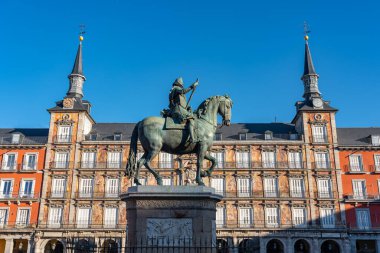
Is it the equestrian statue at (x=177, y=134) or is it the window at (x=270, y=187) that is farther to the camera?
the window at (x=270, y=187)

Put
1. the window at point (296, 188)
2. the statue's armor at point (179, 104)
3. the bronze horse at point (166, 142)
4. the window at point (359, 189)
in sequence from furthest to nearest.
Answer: the window at point (296, 188), the window at point (359, 189), the statue's armor at point (179, 104), the bronze horse at point (166, 142)

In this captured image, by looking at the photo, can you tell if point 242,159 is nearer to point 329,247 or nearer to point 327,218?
point 327,218

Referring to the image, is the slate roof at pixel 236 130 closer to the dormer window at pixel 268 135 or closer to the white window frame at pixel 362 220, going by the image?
the dormer window at pixel 268 135

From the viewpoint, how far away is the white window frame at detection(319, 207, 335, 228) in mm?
41438

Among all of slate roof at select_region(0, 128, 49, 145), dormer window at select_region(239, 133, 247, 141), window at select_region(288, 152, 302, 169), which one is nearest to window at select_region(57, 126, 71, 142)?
slate roof at select_region(0, 128, 49, 145)

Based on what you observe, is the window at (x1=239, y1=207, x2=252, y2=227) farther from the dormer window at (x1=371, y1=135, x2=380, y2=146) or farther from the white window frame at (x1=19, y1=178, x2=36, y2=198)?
the white window frame at (x1=19, y1=178, x2=36, y2=198)

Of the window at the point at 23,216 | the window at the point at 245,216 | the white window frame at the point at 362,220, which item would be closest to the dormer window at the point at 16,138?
the window at the point at 23,216

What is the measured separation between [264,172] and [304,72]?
1596 cm

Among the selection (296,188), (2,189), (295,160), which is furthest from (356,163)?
(2,189)

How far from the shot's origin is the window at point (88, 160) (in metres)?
44.4

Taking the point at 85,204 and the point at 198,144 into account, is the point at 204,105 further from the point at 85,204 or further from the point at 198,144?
the point at 85,204

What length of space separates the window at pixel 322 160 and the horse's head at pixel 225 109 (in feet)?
115

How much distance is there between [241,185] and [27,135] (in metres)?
26.2

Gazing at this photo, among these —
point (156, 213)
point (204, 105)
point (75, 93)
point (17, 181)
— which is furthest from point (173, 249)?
point (75, 93)
